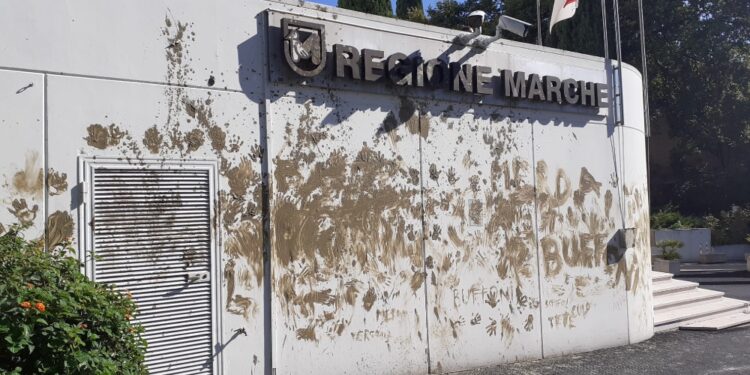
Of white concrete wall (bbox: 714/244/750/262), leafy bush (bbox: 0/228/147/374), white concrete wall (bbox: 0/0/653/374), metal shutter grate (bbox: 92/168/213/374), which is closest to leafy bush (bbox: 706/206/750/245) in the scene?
white concrete wall (bbox: 714/244/750/262)

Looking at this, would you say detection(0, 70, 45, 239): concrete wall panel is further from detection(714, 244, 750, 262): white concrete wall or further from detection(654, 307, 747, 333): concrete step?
detection(714, 244, 750, 262): white concrete wall

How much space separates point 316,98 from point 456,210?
86.2 inches

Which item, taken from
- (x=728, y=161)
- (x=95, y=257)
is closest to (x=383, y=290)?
(x=95, y=257)

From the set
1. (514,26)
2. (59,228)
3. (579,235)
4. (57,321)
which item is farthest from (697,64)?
(57,321)

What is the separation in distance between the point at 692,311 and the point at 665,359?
3249 millimetres

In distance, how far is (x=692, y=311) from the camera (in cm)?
1252

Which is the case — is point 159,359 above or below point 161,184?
below

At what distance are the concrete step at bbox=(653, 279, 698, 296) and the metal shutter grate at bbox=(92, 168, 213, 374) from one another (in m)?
8.77

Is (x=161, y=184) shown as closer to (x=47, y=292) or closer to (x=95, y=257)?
(x=95, y=257)

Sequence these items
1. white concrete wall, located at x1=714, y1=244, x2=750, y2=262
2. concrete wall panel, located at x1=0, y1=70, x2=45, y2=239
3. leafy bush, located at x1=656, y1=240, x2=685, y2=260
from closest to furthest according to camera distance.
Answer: concrete wall panel, located at x1=0, y1=70, x2=45, y2=239, leafy bush, located at x1=656, y1=240, x2=685, y2=260, white concrete wall, located at x1=714, y1=244, x2=750, y2=262

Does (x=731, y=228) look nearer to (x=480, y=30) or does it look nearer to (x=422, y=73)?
(x=480, y=30)

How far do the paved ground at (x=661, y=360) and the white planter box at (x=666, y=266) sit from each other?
30.0 ft

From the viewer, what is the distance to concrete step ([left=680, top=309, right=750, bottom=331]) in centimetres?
1162

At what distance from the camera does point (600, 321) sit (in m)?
10.3
